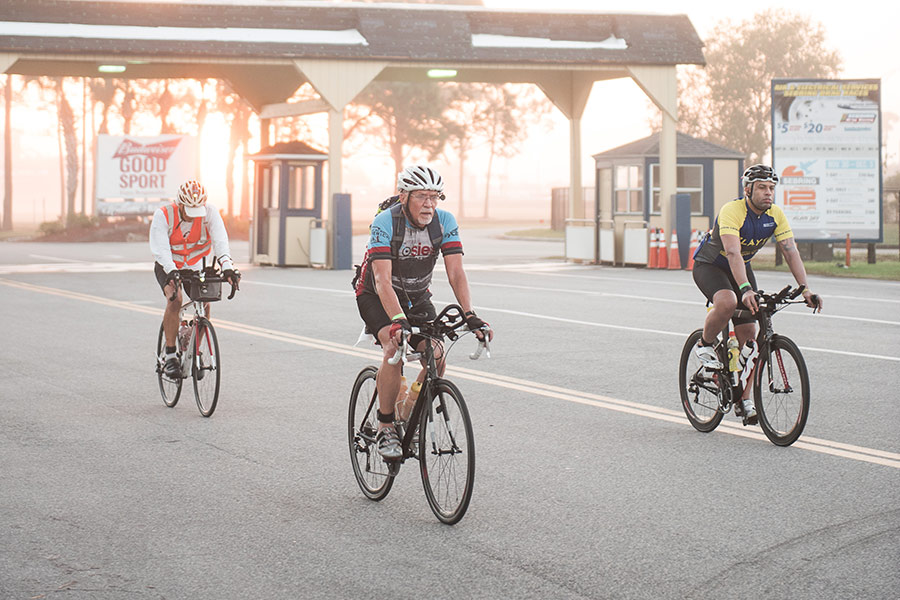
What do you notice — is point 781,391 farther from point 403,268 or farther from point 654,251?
point 654,251

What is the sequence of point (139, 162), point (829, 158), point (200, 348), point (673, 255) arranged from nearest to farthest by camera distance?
point (200, 348) → point (829, 158) → point (673, 255) → point (139, 162)

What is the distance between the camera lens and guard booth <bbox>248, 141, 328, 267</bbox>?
28719 mm

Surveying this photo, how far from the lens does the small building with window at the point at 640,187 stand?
2923 centimetres

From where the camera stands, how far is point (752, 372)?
8.21m

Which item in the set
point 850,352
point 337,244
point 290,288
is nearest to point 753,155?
point 337,244

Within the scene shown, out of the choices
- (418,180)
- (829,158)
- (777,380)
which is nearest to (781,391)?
(777,380)

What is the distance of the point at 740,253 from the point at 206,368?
4.05m

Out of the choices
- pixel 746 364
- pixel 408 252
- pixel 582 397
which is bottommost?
pixel 582 397

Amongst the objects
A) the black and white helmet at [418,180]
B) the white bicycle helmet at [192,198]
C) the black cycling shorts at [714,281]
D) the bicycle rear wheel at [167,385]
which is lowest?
the bicycle rear wheel at [167,385]

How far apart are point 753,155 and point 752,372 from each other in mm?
64981

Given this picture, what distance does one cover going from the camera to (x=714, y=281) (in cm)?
841

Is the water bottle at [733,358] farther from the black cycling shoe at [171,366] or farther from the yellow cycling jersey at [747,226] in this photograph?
the black cycling shoe at [171,366]

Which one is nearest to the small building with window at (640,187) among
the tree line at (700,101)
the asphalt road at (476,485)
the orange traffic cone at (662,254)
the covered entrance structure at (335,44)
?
the orange traffic cone at (662,254)

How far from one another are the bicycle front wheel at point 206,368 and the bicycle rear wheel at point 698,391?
3424 mm
